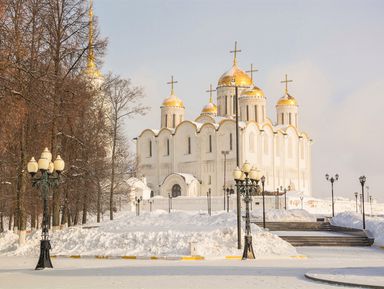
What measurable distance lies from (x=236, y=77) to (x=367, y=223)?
50644 millimetres

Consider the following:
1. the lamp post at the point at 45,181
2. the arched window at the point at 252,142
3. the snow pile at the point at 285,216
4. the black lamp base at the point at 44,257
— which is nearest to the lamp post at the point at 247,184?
the lamp post at the point at 45,181

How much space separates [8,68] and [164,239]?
33.4 feet

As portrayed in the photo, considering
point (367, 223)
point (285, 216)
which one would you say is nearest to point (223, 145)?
point (285, 216)

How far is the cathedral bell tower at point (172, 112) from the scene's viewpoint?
88.2 m

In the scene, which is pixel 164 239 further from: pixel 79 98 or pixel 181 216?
pixel 181 216

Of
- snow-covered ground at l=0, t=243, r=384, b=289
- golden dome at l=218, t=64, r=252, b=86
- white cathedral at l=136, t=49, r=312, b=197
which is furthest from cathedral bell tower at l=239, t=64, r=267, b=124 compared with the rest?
snow-covered ground at l=0, t=243, r=384, b=289

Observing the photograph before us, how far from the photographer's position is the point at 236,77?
85.4 m

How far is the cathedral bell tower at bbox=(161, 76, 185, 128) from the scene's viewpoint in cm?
8825

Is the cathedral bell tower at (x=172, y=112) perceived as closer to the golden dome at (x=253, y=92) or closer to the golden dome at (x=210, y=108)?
the golden dome at (x=210, y=108)

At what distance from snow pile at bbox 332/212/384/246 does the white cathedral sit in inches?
1215

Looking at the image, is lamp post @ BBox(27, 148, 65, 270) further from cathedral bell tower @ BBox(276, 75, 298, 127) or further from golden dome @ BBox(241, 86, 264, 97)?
cathedral bell tower @ BBox(276, 75, 298, 127)

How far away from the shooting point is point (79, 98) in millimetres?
23859

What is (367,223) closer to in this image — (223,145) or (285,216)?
(285,216)

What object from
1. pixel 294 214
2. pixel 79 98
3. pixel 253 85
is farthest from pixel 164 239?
pixel 253 85
